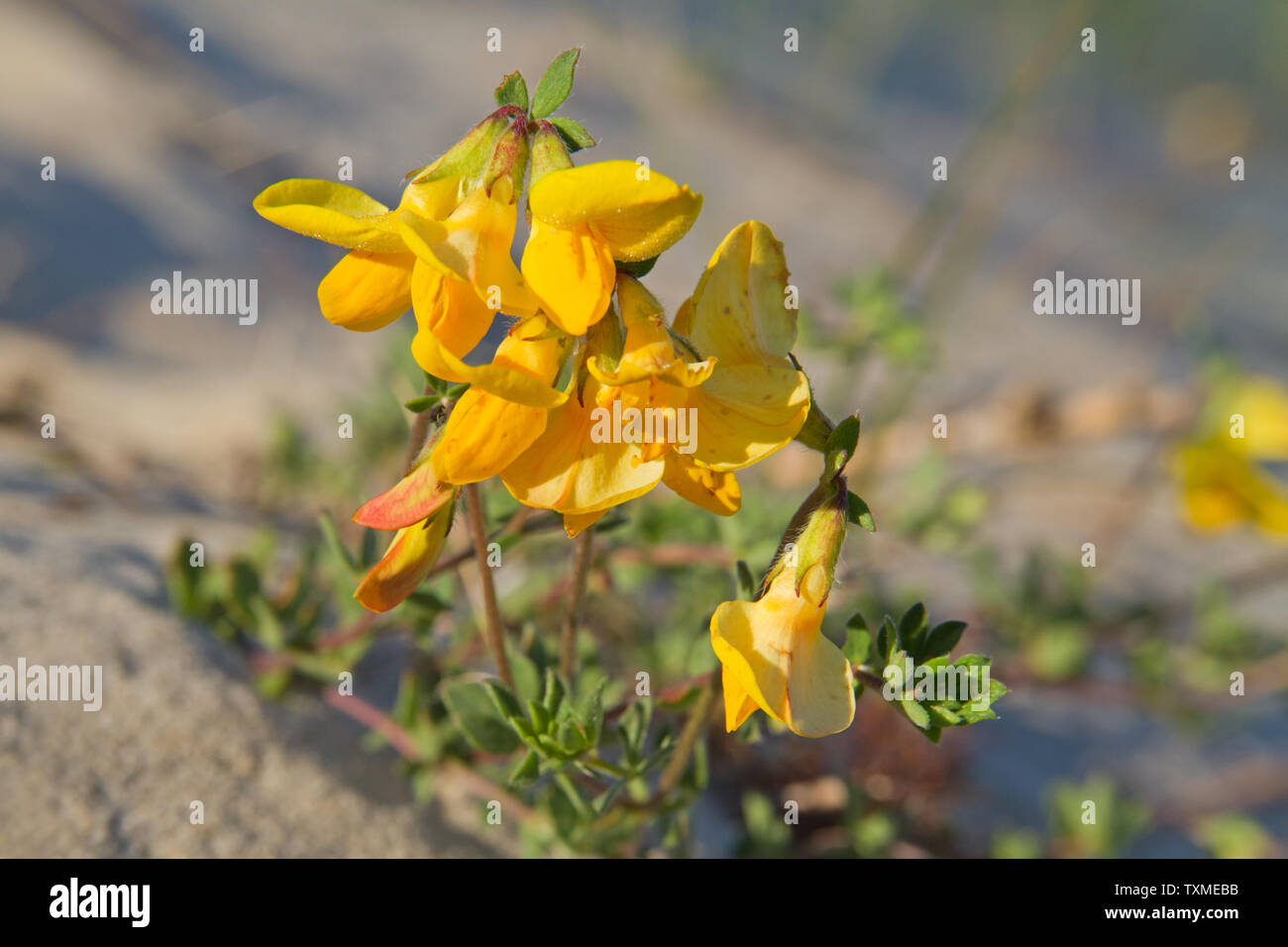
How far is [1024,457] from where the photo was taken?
11.4 feet

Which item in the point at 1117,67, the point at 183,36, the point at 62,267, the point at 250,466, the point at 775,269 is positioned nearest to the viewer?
the point at 775,269

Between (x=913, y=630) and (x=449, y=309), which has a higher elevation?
(x=449, y=309)

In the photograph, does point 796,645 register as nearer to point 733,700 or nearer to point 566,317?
point 733,700

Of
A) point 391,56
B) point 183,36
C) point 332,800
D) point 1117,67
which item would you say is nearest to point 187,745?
point 332,800

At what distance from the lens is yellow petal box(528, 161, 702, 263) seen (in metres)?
0.89

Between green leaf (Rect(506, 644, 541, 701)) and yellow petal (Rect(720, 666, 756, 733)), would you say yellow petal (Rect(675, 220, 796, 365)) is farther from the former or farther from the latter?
green leaf (Rect(506, 644, 541, 701))

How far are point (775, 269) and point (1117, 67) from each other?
1052 centimetres

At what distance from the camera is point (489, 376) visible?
86 centimetres

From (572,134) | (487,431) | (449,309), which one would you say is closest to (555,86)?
(572,134)

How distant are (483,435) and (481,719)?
0.50 meters

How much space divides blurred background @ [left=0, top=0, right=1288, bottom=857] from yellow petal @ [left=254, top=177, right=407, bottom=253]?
1.59ft
